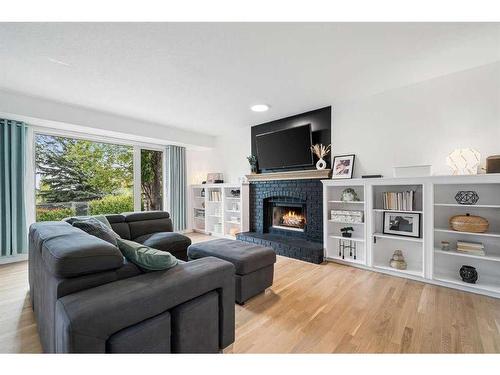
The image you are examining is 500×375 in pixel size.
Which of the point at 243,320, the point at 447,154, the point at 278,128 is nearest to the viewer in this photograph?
the point at 243,320

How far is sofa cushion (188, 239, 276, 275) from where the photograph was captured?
210cm

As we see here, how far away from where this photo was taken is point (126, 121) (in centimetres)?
381

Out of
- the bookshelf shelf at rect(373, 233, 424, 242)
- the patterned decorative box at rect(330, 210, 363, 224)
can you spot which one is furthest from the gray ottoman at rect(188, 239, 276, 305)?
the bookshelf shelf at rect(373, 233, 424, 242)

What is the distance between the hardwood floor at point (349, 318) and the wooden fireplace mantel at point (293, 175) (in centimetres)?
148

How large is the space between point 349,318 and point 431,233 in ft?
4.78

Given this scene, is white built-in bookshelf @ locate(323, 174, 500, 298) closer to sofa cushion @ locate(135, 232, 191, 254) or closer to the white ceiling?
the white ceiling

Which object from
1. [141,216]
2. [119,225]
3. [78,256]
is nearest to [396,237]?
[78,256]

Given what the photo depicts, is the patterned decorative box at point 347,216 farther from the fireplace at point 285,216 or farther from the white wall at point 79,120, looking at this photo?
the white wall at point 79,120

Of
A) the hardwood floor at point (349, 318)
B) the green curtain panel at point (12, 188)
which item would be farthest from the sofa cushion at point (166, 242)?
the green curtain panel at point (12, 188)

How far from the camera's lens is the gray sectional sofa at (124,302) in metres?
0.93

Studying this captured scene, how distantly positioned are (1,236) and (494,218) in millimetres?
6049
